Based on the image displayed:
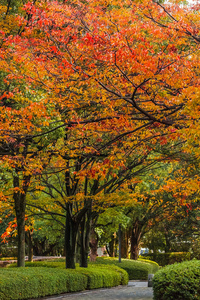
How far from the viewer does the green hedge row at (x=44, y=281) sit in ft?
38.4

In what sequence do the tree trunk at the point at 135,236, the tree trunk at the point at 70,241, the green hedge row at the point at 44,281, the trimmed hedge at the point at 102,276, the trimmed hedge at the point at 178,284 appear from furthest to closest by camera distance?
the tree trunk at the point at 135,236, the tree trunk at the point at 70,241, the trimmed hedge at the point at 102,276, the green hedge row at the point at 44,281, the trimmed hedge at the point at 178,284

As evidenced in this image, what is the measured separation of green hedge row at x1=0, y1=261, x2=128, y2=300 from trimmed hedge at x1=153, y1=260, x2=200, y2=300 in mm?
4092

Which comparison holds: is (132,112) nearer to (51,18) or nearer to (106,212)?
(51,18)

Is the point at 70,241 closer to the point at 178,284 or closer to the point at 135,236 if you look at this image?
the point at 178,284

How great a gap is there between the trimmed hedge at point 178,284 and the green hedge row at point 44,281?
161 inches

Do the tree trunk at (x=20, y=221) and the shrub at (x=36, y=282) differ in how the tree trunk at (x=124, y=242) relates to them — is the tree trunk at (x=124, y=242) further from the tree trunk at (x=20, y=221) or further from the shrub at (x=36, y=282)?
the tree trunk at (x=20, y=221)

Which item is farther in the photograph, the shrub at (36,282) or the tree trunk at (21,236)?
the tree trunk at (21,236)

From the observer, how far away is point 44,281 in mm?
13570

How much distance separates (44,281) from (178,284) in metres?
4.94

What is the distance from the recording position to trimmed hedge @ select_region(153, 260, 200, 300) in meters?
11.0

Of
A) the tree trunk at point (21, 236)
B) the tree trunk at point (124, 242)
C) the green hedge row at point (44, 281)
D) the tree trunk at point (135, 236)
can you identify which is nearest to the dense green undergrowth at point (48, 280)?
the green hedge row at point (44, 281)

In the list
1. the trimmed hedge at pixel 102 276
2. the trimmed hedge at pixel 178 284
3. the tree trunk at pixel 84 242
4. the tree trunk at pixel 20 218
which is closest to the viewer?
the trimmed hedge at pixel 178 284

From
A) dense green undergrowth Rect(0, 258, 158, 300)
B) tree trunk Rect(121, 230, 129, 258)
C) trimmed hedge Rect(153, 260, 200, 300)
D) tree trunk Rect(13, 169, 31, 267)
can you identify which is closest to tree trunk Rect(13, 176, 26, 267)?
tree trunk Rect(13, 169, 31, 267)

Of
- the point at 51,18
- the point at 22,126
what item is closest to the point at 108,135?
the point at 22,126
